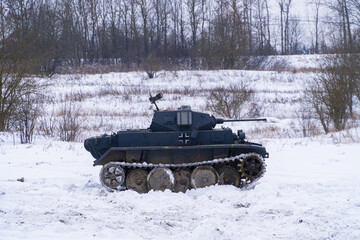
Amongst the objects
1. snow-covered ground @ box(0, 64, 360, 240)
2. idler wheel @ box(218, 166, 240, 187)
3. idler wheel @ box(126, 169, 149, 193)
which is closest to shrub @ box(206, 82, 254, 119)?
snow-covered ground @ box(0, 64, 360, 240)

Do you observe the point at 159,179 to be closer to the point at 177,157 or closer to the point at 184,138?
the point at 177,157

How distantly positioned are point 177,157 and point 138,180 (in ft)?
3.38

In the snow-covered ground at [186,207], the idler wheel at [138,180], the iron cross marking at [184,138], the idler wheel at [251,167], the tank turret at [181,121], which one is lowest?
the snow-covered ground at [186,207]

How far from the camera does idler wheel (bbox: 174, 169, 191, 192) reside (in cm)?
891

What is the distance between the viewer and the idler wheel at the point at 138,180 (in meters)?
8.91

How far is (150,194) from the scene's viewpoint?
8.38 m

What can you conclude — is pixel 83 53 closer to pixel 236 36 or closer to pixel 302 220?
pixel 236 36

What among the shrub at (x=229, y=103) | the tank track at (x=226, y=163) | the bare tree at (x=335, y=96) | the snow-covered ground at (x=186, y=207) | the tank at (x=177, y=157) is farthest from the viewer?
the shrub at (x=229, y=103)

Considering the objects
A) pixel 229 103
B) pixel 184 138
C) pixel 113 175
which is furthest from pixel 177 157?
pixel 229 103

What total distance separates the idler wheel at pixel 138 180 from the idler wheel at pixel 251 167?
7.22 ft

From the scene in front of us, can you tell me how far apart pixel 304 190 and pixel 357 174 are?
194 centimetres

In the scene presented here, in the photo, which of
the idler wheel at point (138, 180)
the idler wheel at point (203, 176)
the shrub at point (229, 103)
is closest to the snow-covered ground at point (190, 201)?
the idler wheel at point (203, 176)

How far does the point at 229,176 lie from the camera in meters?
8.90

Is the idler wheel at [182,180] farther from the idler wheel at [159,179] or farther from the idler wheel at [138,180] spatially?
the idler wheel at [138,180]
